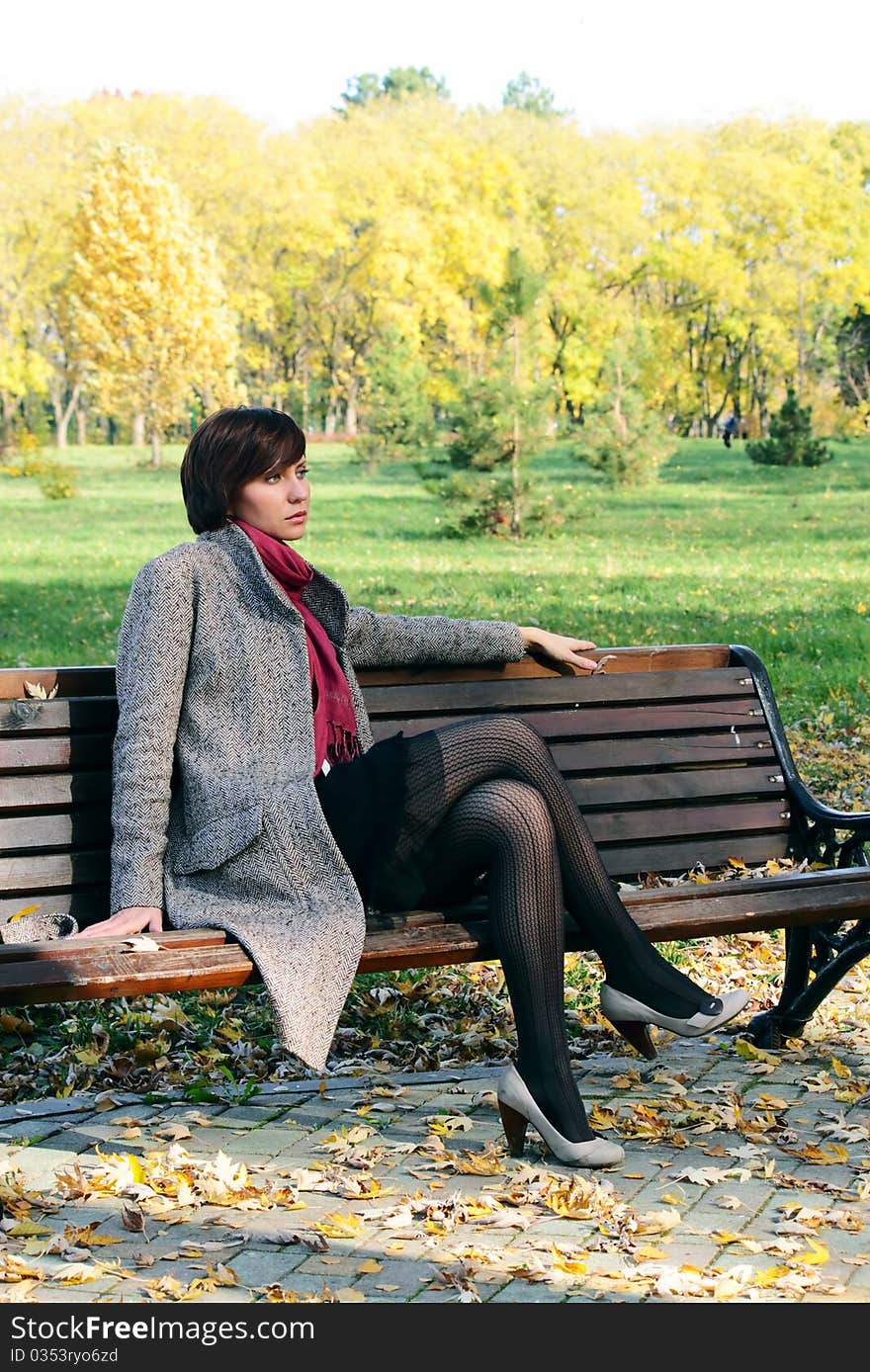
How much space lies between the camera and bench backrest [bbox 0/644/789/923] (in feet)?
12.4

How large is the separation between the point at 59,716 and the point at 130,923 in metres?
0.55

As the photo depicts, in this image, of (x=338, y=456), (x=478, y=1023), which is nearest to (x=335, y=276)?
(x=338, y=456)

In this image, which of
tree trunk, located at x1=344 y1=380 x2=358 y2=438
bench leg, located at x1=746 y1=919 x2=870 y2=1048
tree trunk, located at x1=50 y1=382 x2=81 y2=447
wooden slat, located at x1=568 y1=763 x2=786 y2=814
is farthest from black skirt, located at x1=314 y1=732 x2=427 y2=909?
tree trunk, located at x1=50 y1=382 x2=81 y2=447

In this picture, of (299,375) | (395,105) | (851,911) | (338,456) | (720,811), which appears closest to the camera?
(851,911)

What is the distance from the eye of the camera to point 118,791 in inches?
142

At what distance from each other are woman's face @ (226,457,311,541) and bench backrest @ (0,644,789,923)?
1.65 feet

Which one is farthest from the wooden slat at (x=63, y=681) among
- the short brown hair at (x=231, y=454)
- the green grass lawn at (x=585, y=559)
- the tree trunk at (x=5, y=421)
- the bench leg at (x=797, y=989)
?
the tree trunk at (x=5, y=421)

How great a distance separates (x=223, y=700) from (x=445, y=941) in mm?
721

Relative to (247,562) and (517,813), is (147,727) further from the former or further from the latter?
(517,813)

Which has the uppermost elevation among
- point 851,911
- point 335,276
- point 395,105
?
point 395,105

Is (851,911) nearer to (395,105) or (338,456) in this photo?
(338,456)

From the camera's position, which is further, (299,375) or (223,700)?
(299,375)

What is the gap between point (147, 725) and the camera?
3615 mm

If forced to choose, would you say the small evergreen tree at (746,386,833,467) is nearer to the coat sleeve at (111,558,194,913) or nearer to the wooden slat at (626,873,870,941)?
the wooden slat at (626,873,870,941)
